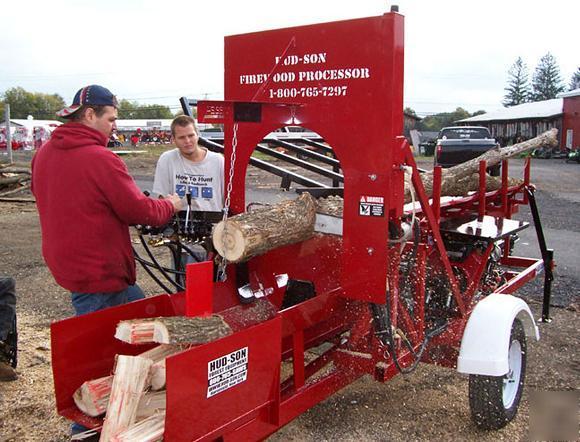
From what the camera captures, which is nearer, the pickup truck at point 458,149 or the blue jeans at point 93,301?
the blue jeans at point 93,301

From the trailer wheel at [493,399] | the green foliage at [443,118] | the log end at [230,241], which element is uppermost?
the green foliage at [443,118]

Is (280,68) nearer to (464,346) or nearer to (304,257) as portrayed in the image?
(304,257)

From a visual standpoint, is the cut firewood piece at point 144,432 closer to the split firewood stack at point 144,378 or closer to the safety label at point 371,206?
the split firewood stack at point 144,378

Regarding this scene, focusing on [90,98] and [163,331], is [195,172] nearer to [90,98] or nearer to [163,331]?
[90,98]

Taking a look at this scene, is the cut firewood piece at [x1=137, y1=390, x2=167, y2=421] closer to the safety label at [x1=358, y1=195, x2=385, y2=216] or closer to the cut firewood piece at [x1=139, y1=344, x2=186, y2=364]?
the cut firewood piece at [x1=139, y1=344, x2=186, y2=364]

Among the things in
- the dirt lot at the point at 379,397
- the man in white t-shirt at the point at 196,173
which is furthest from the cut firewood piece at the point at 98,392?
the man in white t-shirt at the point at 196,173

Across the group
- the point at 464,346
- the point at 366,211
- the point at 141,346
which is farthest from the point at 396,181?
the point at 141,346

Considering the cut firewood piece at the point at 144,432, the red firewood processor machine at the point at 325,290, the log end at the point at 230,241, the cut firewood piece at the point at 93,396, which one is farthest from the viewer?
the log end at the point at 230,241

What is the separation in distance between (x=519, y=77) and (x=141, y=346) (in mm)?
101611

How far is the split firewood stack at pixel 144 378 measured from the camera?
254 cm

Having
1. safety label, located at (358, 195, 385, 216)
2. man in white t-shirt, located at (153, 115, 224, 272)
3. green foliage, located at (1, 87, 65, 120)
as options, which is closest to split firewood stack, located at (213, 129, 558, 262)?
safety label, located at (358, 195, 385, 216)

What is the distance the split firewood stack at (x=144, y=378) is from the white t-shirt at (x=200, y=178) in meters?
1.86

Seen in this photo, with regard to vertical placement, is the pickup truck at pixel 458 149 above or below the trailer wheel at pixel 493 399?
above

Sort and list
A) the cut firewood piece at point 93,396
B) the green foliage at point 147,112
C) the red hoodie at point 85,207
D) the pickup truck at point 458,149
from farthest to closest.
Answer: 1. the green foliage at point 147,112
2. the pickup truck at point 458,149
3. the red hoodie at point 85,207
4. the cut firewood piece at point 93,396
